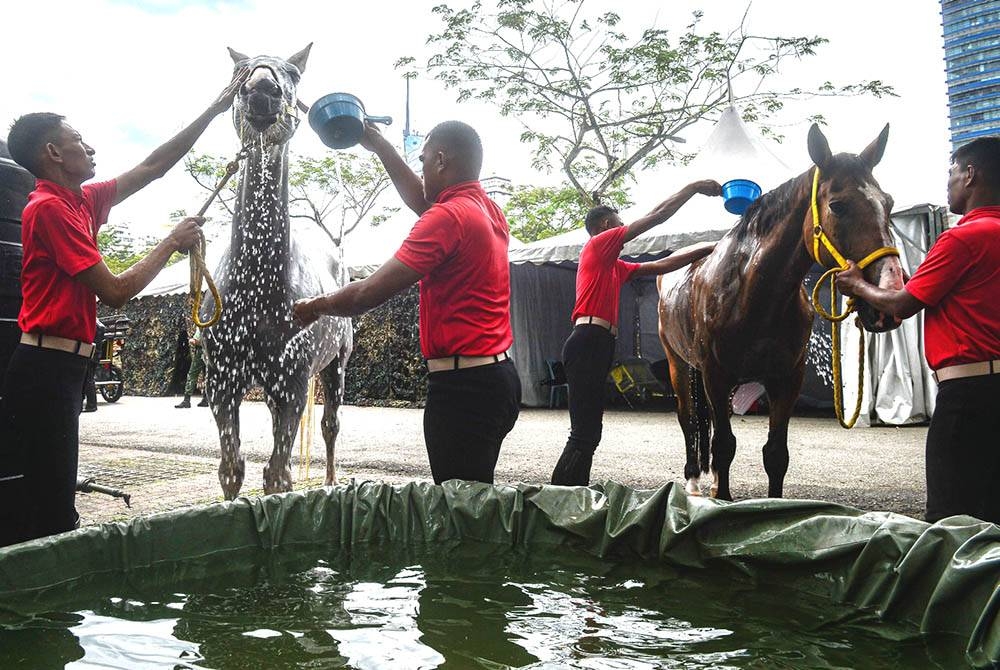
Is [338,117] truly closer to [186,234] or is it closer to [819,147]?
[186,234]

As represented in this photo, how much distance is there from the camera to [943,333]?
2.86 metres

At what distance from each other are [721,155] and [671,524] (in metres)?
10.1

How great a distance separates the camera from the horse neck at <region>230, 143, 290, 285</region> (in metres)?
4.24

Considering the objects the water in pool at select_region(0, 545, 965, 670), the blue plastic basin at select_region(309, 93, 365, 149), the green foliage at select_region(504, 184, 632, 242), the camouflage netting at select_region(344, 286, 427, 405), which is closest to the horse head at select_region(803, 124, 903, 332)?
the water in pool at select_region(0, 545, 965, 670)

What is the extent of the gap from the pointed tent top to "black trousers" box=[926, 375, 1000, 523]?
8.73m

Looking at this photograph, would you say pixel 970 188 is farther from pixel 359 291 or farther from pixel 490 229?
pixel 359 291

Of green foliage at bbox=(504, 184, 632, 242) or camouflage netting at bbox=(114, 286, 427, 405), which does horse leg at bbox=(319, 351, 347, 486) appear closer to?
camouflage netting at bbox=(114, 286, 427, 405)

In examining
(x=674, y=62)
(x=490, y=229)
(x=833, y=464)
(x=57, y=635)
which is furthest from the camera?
(x=674, y=62)

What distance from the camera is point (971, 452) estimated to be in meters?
2.74

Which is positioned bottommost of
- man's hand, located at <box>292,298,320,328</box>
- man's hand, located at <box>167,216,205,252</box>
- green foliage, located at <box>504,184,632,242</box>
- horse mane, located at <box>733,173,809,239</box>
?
man's hand, located at <box>292,298,320,328</box>

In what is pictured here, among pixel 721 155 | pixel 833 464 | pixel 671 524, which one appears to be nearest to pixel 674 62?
pixel 721 155

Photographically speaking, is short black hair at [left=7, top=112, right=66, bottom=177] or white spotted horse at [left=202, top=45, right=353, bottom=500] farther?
white spotted horse at [left=202, top=45, right=353, bottom=500]

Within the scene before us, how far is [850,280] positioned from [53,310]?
3.40 meters

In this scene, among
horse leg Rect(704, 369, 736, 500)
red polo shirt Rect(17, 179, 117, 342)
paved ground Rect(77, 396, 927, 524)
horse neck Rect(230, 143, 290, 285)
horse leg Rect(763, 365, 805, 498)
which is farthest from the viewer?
paved ground Rect(77, 396, 927, 524)
